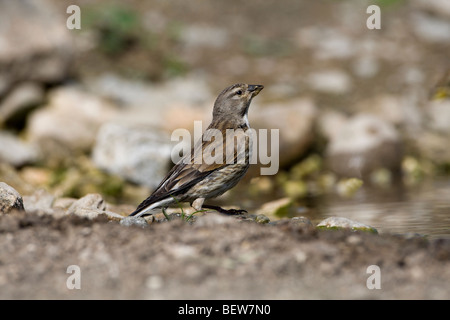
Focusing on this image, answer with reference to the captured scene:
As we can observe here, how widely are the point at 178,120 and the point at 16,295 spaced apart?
7746 millimetres

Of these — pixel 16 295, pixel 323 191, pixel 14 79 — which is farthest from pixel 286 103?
pixel 16 295

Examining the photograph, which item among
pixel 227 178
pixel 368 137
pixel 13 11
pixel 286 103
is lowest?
pixel 227 178

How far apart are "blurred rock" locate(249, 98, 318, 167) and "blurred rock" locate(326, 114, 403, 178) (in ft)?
1.60

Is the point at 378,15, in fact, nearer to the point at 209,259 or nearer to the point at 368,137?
the point at 368,137

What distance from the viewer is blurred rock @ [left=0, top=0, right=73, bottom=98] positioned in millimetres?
11539

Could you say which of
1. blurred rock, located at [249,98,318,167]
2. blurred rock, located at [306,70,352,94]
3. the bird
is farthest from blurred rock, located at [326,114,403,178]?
the bird

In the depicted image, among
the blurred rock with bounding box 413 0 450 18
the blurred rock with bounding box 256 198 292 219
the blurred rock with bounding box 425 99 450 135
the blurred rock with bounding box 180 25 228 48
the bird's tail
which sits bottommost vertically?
the bird's tail

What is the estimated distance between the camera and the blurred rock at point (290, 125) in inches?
427

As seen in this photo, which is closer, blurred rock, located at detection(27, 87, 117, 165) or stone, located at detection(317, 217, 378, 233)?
stone, located at detection(317, 217, 378, 233)

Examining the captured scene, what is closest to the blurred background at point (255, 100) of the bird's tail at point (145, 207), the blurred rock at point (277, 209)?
the blurred rock at point (277, 209)

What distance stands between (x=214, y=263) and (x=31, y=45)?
8920 millimetres

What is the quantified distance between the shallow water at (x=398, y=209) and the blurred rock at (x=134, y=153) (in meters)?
2.48

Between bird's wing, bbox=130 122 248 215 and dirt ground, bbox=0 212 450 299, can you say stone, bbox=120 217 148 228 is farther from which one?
dirt ground, bbox=0 212 450 299
